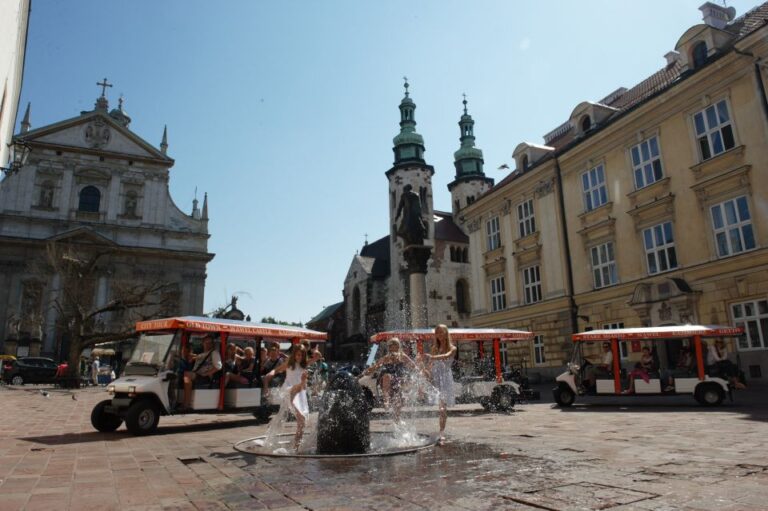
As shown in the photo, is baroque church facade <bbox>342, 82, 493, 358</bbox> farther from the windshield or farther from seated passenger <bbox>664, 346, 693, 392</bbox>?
the windshield

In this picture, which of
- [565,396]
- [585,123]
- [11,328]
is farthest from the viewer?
[11,328]

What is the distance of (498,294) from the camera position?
95.5 ft

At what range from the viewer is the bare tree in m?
26.3

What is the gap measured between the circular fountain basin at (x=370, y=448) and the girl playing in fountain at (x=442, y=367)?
42 centimetres

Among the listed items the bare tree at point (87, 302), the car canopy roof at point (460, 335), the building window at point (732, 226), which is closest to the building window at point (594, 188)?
the building window at point (732, 226)

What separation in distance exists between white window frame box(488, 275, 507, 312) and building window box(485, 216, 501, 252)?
6.26 feet

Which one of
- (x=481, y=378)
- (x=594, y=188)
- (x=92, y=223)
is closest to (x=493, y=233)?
(x=594, y=188)

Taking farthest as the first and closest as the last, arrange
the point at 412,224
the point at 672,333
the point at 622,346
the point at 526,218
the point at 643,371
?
the point at 526,218 < the point at 622,346 < the point at 412,224 < the point at 643,371 < the point at 672,333

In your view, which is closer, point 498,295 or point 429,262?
point 498,295

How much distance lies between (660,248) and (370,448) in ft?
56.2

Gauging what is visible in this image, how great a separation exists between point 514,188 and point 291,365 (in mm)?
23177

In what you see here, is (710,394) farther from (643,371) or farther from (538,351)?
(538,351)

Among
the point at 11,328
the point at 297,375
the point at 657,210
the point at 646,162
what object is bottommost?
the point at 297,375

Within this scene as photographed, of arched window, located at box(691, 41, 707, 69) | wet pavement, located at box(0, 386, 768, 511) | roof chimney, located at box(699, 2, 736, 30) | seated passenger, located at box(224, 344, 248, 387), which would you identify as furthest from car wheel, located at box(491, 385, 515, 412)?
roof chimney, located at box(699, 2, 736, 30)
